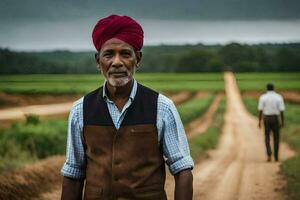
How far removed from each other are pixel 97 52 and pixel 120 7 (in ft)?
70.6

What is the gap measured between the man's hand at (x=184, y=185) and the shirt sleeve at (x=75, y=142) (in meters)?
0.48

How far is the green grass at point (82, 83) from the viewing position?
89.2 feet

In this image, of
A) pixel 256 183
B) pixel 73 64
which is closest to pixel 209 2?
pixel 73 64

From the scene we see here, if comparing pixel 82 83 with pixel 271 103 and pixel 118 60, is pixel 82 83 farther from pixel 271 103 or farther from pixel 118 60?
pixel 118 60

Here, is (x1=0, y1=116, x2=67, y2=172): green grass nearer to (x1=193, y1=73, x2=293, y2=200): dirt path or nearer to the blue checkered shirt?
(x1=193, y1=73, x2=293, y2=200): dirt path

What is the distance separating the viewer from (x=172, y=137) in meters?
3.00

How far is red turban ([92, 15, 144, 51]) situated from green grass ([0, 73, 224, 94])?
22.8 m

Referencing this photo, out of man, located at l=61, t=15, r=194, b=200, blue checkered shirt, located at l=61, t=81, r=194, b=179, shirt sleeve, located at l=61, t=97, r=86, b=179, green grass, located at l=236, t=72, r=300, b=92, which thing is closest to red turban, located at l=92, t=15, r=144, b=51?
man, located at l=61, t=15, r=194, b=200

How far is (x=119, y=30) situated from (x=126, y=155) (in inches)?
22.9

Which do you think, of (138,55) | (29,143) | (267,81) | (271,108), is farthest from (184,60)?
(138,55)

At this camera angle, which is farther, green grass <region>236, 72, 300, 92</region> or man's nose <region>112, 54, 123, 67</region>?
green grass <region>236, 72, 300, 92</region>

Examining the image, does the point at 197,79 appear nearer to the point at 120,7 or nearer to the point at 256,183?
the point at 120,7

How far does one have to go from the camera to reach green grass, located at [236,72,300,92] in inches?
2068

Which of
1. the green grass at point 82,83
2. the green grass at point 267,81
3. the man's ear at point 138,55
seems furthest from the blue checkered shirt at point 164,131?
the green grass at point 267,81
